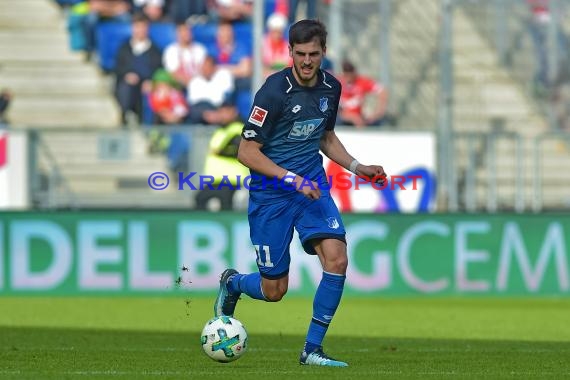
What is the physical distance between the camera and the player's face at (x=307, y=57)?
27.7 ft

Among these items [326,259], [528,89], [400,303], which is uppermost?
[528,89]

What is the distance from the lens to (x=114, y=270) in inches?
678

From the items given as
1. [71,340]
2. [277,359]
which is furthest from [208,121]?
[277,359]

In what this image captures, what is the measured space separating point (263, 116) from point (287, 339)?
345cm

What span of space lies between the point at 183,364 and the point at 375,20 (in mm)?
11430

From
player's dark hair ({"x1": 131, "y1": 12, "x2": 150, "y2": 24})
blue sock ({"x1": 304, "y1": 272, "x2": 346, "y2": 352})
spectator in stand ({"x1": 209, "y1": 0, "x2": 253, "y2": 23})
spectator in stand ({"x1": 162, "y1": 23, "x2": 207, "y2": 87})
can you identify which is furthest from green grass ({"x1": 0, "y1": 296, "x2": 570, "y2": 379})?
spectator in stand ({"x1": 209, "y1": 0, "x2": 253, "y2": 23})

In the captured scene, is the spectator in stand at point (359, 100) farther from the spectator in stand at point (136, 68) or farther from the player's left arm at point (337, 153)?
the player's left arm at point (337, 153)

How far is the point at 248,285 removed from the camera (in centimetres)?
922

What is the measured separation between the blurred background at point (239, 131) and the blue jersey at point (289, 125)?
849cm

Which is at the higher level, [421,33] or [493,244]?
[421,33]

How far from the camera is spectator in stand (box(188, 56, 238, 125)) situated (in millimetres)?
20234

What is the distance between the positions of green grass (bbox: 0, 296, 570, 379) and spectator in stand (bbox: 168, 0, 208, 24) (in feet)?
20.4

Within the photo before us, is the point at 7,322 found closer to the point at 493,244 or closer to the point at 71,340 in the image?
the point at 71,340

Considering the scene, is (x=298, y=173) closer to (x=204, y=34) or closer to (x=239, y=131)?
(x=239, y=131)
